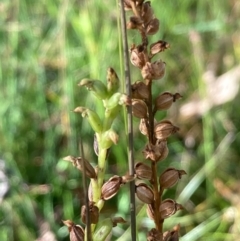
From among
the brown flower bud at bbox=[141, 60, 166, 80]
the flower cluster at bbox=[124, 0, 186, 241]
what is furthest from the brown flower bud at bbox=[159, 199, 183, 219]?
the brown flower bud at bbox=[141, 60, 166, 80]

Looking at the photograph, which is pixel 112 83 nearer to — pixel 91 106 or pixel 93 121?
pixel 93 121

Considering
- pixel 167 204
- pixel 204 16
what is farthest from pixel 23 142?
pixel 167 204

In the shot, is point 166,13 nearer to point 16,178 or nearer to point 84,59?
point 84,59

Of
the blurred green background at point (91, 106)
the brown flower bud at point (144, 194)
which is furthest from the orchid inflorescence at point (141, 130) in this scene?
the blurred green background at point (91, 106)

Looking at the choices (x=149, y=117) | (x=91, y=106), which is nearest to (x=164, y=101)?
(x=149, y=117)

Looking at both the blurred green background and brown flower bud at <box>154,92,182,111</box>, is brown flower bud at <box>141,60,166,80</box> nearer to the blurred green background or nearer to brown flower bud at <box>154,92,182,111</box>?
brown flower bud at <box>154,92,182,111</box>
